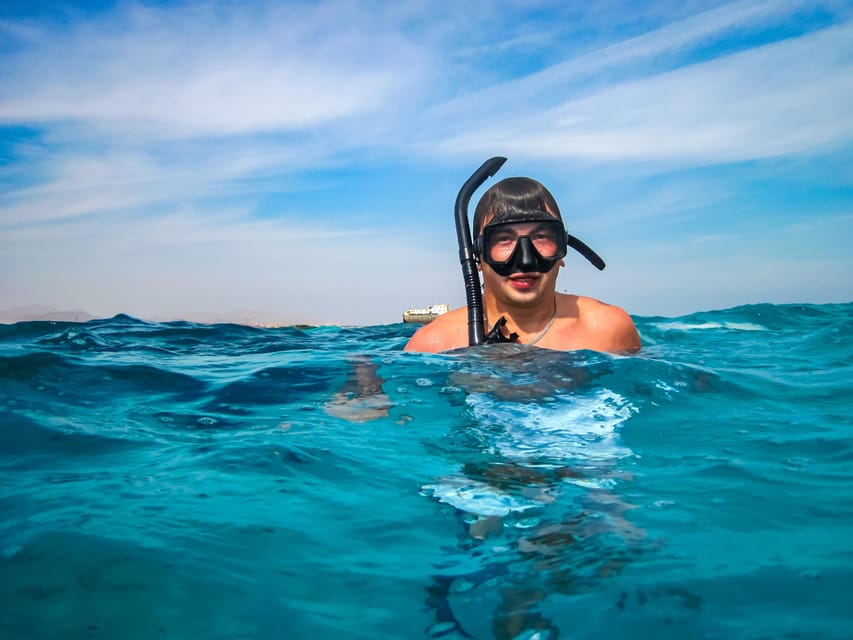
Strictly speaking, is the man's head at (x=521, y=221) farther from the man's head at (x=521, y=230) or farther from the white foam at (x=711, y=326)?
the white foam at (x=711, y=326)

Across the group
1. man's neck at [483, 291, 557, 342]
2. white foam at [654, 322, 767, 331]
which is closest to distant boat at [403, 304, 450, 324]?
white foam at [654, 322, 767, 331]

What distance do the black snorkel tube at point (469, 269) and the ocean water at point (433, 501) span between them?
0.54 ft

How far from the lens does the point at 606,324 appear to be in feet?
14.6

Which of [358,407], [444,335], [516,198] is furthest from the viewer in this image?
[444,335]

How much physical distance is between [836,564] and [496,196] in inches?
114

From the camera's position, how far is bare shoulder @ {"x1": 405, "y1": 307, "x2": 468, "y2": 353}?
14.6 feet

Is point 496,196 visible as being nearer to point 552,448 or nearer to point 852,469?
point 552,448

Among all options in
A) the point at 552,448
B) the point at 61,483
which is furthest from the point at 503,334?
the point at 61,483

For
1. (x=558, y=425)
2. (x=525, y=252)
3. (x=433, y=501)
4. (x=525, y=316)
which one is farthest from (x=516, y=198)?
(x=433, y=501)

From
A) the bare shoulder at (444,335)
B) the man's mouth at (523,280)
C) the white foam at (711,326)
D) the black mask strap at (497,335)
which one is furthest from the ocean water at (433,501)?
the white foam at (711,326)

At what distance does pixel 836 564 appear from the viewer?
64.7 inches

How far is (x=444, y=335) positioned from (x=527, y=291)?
0.71 m

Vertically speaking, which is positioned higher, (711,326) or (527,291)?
(527,291)

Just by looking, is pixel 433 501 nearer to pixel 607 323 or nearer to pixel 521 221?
pixel 521 221
